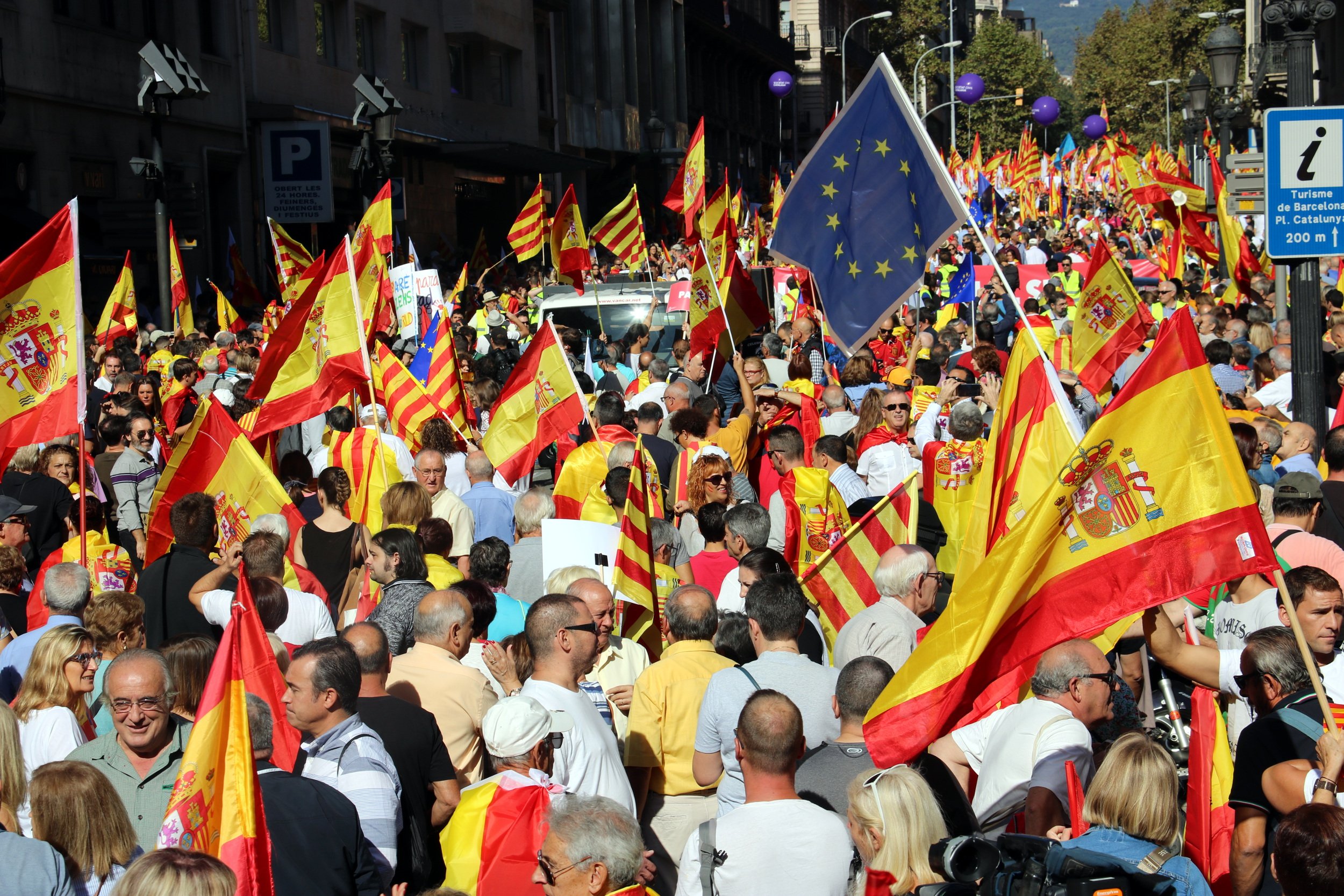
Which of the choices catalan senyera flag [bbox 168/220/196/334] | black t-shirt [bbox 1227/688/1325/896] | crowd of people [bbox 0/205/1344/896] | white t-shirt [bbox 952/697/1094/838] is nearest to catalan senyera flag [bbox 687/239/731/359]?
crowd of people [bbox 0/205/1344/896]

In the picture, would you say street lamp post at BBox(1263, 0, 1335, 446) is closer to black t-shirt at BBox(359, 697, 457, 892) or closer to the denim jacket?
the denim jacket

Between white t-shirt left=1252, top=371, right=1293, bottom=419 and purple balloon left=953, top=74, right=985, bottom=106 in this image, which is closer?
white t-shirt left=1252, top=371, right=1293, bottom=419

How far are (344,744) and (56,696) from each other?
1.33m

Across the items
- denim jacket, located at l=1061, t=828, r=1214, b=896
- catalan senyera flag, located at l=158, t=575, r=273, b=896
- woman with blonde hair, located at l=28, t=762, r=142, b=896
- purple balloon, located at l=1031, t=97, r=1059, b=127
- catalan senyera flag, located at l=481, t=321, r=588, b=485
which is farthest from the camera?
purple balloon, located at l=1031, t=97, r=1059, b=127

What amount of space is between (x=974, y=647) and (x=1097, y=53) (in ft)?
338

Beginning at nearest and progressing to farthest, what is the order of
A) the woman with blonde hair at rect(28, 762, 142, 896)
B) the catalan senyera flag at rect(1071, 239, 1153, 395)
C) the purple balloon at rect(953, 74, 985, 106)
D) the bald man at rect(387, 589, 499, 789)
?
the woman with blonde hair at rect(28, 762, 142, 896), the bald man at rect(387, 589, 499, 789), the catalan senyera flag at rect(1071, 239, 1153, 395), the purple balloon at rect(953, 74, 985, 106)

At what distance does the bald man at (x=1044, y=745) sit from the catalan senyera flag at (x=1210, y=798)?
11.4 inches

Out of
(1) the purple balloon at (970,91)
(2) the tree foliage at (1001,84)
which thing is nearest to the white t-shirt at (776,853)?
(1) the purple balloon at (970,91)

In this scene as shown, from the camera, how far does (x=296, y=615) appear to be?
20.6 feet

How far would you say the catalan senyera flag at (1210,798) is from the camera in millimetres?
4430

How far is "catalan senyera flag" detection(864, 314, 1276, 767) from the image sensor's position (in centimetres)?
417

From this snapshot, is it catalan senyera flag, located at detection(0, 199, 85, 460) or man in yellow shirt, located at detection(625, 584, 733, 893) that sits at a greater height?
catalan senyera flag, located at detection(0, 199, 85, 460)

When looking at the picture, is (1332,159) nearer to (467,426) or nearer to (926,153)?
(926,153)

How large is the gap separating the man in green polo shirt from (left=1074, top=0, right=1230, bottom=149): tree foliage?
5674 cm
